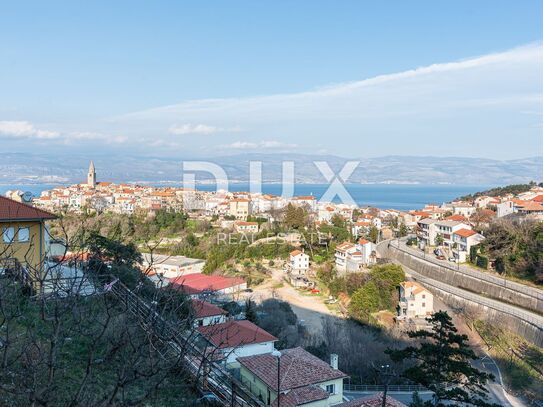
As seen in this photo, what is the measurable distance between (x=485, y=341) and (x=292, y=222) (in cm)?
2253

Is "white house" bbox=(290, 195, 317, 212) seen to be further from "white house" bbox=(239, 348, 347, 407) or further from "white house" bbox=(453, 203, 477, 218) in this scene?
"white house" bbox=(239, 348, 347, 407)

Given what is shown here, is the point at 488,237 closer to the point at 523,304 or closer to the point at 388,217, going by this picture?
the point at 523,304

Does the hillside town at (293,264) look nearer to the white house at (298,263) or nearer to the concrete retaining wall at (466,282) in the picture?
the white house at (298,263)

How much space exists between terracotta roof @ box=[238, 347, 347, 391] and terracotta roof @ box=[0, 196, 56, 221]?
16.6 ft

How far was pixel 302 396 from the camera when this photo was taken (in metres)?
8.69

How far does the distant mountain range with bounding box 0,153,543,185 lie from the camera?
170ft

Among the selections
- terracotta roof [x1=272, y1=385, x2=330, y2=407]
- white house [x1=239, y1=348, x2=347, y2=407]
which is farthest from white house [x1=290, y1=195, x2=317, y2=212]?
terracotta roof [x1=272, y1=385, x2=330, y2=407]

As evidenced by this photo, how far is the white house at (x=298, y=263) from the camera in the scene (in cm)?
3319

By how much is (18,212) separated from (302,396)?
6.60 m

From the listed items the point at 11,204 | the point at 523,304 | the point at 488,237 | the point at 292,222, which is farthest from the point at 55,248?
the point at 292,222

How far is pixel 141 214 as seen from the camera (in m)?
45.7

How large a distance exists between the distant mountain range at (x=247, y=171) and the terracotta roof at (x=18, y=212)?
31467 millimetres

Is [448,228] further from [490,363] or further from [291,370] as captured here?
[291,370]

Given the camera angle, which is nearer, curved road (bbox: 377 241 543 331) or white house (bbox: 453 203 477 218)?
curved road (bbox: 377 241 543 331)
